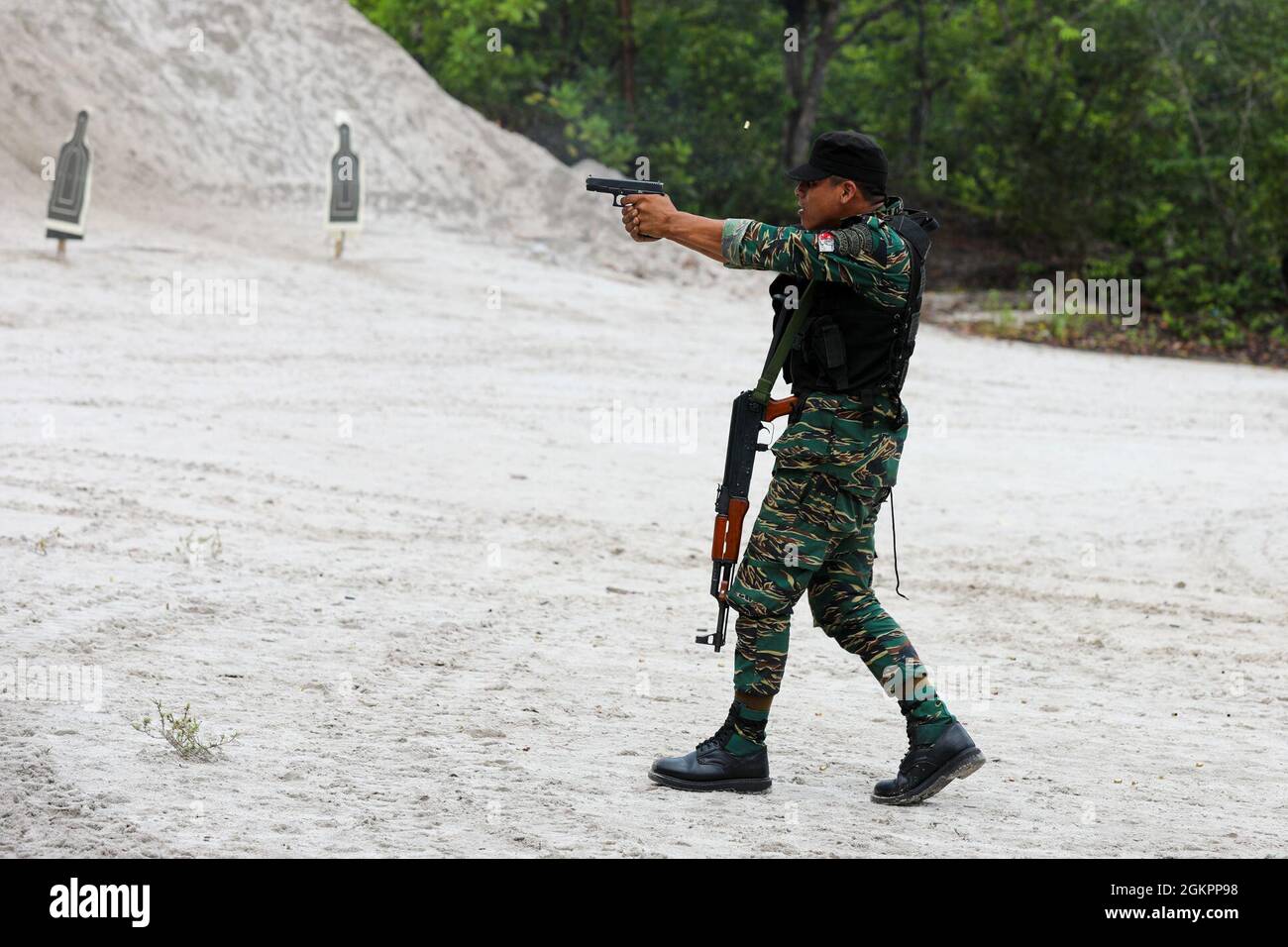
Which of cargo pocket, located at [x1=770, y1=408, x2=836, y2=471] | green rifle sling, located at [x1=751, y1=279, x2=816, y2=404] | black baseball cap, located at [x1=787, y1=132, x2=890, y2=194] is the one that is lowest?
cargo pocket, located at [x1=770, y1=408, x2=836, y2=471]

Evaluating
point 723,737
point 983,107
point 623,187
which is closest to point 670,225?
point 623,187

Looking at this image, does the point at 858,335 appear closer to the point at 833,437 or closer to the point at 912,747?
the point at 833,437

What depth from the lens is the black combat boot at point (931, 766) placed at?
4.70 metres

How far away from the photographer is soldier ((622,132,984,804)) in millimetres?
4410

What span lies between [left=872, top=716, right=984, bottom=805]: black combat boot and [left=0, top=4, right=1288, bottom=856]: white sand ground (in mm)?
125

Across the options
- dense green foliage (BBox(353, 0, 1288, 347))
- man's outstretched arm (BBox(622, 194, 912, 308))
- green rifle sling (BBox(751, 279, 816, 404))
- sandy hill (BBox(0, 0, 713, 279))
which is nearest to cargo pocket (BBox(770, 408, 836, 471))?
green rifle sling (BBox(751, 279, 816, 404))

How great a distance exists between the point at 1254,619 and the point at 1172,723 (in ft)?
7.82

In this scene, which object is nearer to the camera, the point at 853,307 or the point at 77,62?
the point at 853,307

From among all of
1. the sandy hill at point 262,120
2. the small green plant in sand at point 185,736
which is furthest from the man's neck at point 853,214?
the sandy hill at point 262,120

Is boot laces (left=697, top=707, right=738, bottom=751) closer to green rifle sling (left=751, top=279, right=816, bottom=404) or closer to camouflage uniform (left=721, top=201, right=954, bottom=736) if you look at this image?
camouflage uniform (left=721, top=201, right=954, bottom=736)

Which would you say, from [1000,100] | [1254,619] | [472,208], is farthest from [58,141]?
[1254,619]

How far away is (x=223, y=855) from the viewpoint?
3.89 m

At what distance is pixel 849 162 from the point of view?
177 inches
